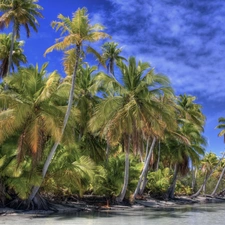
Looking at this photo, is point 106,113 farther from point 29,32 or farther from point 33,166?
point 29,32

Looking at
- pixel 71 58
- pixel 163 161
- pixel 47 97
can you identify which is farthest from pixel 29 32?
pixel 163 161

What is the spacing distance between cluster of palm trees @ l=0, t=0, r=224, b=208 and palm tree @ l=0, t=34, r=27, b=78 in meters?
0.09

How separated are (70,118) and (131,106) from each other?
473 cm

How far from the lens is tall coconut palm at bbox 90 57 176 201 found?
22031 mm

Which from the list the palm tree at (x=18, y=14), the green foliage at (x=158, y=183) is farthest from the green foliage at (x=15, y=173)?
the green foliage at (x=158, y=183)

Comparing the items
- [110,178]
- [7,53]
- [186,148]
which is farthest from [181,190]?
[7,53]

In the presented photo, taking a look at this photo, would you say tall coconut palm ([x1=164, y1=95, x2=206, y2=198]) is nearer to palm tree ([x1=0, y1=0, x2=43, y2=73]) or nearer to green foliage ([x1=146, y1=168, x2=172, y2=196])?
green foliage ([x1=146, y1=168, x2=172, y2=196])

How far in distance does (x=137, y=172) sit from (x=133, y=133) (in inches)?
253

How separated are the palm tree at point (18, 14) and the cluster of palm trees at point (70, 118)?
0.07m

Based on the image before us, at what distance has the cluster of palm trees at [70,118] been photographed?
17234 mm

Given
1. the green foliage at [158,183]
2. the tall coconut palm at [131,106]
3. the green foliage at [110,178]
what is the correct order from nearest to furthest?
the tall coconut palm at [131,106] → the green foliage at [110,178] → the green foliage at [158,183]

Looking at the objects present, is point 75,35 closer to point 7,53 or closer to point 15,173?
point 15,173

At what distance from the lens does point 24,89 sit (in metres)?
18.3

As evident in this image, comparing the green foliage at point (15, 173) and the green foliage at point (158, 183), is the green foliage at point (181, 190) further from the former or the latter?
the green foliage at point (15, 173)
